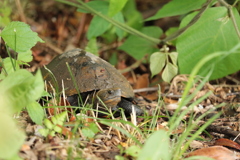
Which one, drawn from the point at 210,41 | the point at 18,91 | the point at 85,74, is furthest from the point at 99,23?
the point at 18,91

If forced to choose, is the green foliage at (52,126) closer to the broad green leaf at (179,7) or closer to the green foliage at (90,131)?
the green foliage at (90,131)

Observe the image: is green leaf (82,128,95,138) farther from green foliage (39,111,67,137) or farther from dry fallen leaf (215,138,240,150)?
dry fallen leaf (215,138,240,150)

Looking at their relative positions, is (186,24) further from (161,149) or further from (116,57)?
(161,149)

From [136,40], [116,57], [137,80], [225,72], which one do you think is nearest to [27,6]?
[116,57]

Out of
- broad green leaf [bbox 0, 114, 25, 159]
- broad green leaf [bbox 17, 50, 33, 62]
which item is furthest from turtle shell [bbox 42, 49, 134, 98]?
broad green leaf [bbox 0, 114, 25, 159]

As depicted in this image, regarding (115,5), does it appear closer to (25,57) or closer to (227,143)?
(25,57)

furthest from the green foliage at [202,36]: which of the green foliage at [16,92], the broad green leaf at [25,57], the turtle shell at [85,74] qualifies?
the green foliage at [16,92]

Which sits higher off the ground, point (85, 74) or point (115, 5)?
point (115, 5)
